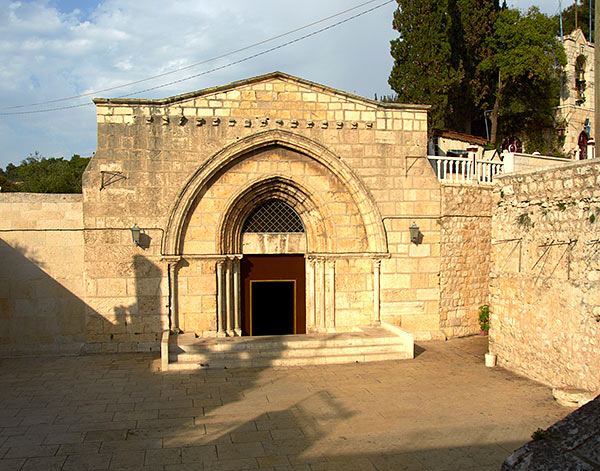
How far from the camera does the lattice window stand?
12156 millimetres

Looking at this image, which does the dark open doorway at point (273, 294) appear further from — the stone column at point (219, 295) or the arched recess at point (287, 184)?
the arched recess at point (287, 184)

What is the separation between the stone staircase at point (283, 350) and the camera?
32.0ft

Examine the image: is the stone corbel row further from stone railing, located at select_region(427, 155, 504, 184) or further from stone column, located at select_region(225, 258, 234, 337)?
stone column, located at select_region(225, 258, 234, 337)

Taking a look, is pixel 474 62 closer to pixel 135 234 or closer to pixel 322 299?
pixel 322 299

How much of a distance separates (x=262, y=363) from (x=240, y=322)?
2.23m

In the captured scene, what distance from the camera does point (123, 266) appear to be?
35.7 feet

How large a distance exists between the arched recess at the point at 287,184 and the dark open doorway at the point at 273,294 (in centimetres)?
98

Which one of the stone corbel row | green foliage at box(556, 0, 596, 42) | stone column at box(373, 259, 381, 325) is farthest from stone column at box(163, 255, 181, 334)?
green foliage at box(556, 0, 596, 42)

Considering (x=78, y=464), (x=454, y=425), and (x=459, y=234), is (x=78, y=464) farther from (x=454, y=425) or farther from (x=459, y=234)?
(x=459, y=234)

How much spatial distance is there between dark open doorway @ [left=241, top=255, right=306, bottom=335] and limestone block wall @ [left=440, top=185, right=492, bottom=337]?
3360mm

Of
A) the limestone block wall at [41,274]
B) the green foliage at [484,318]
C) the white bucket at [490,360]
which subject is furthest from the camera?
the green foliage at [484,318]

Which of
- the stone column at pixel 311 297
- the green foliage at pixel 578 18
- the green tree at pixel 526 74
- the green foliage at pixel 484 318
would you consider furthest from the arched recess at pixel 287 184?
the green foliage at pixel 578 18

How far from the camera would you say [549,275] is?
8.39m

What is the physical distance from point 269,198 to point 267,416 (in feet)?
19.5
